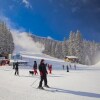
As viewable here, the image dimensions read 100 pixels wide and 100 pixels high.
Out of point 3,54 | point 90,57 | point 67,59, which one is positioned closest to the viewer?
point 3,54

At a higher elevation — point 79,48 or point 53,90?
point 79,48

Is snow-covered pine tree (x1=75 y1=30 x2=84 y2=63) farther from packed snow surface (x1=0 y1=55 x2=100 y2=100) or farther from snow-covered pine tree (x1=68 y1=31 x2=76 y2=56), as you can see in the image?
packed snow surface (x1=0 y1=55 x2=100 y2=100)

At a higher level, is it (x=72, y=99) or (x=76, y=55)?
(x=76, y=55)

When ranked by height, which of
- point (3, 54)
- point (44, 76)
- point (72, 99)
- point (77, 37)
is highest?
point (77, 37)

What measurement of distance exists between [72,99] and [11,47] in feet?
274

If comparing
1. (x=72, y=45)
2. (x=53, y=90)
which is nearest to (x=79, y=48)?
(x=72, y=45)

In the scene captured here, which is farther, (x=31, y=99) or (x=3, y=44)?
(x=3, y=44)

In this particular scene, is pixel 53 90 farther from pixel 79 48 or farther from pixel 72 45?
pixel 72 45

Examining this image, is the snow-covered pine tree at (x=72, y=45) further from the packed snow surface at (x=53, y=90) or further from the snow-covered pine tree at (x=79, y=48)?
the packed snow surface at (x=53, y=90)

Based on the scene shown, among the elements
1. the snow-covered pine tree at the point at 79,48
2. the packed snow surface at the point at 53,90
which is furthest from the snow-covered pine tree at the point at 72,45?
the packed snow surface at the point at 53,90

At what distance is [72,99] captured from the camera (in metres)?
13.2

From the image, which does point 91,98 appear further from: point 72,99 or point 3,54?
point 3,54

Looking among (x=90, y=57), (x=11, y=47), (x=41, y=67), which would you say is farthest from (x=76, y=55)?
(x=41, y=67)

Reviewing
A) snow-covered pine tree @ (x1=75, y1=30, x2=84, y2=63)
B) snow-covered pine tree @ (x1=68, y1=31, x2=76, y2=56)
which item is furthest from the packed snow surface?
snow-covered pine tree @ (x1=68, y1=31, x2=76, y2=56)
